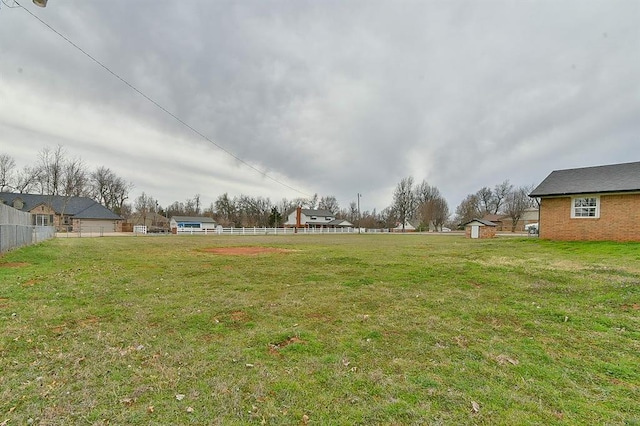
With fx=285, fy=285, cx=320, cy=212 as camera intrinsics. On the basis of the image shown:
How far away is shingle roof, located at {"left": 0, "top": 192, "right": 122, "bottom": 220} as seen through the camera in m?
47.3

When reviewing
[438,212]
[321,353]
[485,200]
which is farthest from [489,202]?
[321,353]

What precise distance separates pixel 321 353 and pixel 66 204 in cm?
6196

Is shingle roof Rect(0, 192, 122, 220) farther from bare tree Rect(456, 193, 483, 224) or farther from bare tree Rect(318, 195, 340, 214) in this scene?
bare tree Rect(456, 193, 483, 224)

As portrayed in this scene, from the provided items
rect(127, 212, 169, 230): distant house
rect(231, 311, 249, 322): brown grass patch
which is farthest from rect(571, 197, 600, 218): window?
rect(127, 212, 169, 230): distant house

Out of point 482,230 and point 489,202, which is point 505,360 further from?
point 489,202

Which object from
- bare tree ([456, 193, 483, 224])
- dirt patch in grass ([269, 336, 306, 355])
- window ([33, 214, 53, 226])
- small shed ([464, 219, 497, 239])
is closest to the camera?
dirt patch in grass ([269, 336, 306, 355])

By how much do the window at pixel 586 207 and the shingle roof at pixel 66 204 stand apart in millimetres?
62739

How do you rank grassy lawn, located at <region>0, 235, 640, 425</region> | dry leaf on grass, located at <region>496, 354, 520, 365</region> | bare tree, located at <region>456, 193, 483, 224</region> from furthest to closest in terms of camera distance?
bare tree, located at <region>456, 193, 483, 224</region>, dry leaf on grass, located at <region>496, 354, 520, 365</region>, grassy lawn, located at <region>0, 235, 640, 425</region>

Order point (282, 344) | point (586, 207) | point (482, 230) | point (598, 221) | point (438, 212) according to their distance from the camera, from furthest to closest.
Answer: point (438, 212) < point (482, 230) < point (586, 207) < point (598, 221) < point (282, 344)

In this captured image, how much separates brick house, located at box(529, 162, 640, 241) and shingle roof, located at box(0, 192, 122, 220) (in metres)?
61.8

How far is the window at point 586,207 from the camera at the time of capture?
1576 centimetres

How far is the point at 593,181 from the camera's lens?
16641 mm

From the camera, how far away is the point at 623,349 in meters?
3.51

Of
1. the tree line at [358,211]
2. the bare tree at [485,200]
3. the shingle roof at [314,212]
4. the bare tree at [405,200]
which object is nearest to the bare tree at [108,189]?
the tree line at [358,211]
